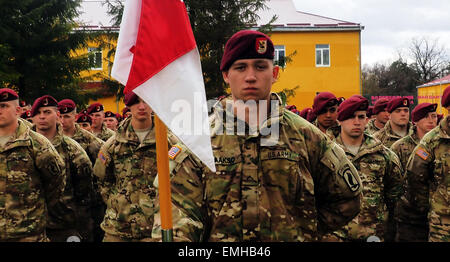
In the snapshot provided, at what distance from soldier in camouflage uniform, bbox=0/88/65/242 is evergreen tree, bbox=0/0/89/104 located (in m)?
12.4

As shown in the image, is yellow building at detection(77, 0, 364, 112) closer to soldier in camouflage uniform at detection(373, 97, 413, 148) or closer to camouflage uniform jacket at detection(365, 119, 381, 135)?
camouflage uniform jacket at detection(365, 119, 381, 135)

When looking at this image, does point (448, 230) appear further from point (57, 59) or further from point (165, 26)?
point (57, 59)

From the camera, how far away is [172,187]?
107 inches

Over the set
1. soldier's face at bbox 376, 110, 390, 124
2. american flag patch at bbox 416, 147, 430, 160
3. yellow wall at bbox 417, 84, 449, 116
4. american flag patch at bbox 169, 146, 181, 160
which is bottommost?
american flag patch at bbox 416, 147, 430, 160

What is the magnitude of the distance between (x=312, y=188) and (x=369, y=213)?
3464 millimetres

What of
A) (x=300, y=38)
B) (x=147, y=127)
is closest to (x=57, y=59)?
(x=147, y=127)

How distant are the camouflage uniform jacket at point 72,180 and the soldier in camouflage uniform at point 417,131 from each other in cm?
493

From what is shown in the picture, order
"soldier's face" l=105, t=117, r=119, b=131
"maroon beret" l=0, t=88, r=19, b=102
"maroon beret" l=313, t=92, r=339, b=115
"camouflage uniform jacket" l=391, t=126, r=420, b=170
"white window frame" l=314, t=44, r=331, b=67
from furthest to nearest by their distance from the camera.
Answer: "white window frame" l=314, t=44, r=331, b=67
"soldier's face" l=105, t=117, r=119, b=131
"camouflage uniform jacket" l=391, t=126, r=420, b=170
"maroon beret" l=313, t=92, r=339, b=115
"maroon beret" l=0, t=88, r=19, b=102

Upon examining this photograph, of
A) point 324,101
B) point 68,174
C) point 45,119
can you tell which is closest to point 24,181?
point 68,174

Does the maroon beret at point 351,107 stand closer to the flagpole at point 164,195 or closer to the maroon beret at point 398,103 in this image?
the maroon beret at point 398,103

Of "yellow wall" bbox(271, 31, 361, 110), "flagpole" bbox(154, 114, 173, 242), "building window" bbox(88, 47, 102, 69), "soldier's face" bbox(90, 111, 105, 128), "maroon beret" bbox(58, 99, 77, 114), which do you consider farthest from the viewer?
"yellow wall" bbox(271, 31, 361, 110)

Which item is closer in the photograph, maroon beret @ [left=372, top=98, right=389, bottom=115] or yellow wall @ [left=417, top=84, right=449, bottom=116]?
maroon beret @ [left=372, top=98, right=389, bottom=115]

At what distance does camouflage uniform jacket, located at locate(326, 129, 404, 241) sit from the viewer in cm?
600

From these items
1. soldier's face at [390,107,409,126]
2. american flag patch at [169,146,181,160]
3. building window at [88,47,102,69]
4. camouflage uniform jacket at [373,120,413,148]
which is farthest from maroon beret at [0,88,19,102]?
building window at [88,47,102,69]
